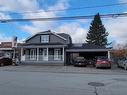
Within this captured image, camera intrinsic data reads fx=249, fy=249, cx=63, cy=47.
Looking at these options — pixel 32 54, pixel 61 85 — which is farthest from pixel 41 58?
pixel 61 85

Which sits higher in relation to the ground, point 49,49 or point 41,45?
point 41,45

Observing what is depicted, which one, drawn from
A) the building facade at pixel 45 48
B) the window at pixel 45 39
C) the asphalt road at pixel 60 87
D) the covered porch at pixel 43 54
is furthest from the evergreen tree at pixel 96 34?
the asphalt road at pixel 60 87

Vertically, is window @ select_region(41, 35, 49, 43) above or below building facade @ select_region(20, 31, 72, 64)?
above

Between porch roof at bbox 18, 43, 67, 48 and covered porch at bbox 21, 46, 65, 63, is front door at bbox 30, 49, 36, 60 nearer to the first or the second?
covered porch at bbox 21, 46, 65, 63

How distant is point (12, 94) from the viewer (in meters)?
10.7

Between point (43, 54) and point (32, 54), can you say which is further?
point (32, 54)

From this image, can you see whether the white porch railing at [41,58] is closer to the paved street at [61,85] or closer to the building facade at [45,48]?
the building facade at [45,48]

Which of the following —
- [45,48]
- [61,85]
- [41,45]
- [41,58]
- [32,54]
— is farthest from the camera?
[32,54]

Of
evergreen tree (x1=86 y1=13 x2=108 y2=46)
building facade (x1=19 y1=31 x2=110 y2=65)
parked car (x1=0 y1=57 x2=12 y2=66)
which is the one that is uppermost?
evergreen tree (x1=86 y1=13 x2=108 y2=46)

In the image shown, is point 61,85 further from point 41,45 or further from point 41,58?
point 41,58

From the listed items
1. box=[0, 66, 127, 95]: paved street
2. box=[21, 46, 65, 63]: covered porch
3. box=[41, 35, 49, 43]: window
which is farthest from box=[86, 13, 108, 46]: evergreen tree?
box=[0, 66, 127, 95]: paved street

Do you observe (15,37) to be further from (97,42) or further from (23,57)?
(97,42)

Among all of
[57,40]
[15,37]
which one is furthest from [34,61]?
[15,37]

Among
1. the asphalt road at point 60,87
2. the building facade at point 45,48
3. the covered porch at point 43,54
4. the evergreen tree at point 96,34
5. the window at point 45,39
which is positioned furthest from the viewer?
the evergreen tree at point 96,34
